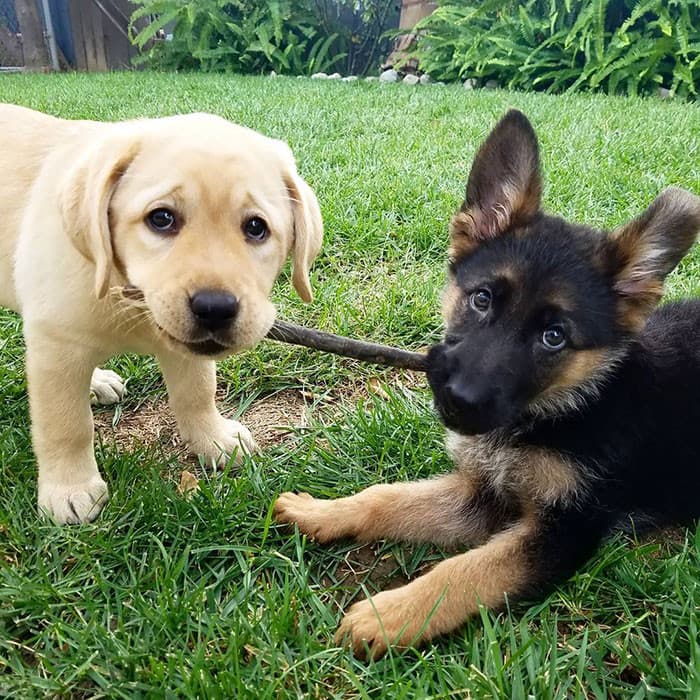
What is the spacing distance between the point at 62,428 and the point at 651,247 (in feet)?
6.99

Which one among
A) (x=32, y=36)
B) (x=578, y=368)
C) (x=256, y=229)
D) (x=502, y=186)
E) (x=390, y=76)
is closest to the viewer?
(x=256, y=229)

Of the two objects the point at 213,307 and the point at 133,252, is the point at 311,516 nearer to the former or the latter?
the point at 213,307

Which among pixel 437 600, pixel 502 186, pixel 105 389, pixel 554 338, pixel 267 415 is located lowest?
pixel 267 415

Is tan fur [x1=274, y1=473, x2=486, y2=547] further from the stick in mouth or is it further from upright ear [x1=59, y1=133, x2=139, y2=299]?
upright ear [x1=59, y1=133, x2=139, y2=299]

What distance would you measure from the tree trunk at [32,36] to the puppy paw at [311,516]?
19290mm

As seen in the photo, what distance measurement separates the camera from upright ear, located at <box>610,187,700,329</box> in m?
2.22

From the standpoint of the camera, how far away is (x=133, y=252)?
2.14 meters

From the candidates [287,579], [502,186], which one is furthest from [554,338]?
[287,579]

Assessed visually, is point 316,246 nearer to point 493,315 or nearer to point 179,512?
point 493,315

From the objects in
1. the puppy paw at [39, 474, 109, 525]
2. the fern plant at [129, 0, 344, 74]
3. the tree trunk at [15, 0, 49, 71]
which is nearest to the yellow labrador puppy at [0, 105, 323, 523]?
the puppy paw at [39, 474, 109, 525]

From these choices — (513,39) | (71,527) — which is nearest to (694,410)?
(71,527)

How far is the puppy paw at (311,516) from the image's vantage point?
235cm

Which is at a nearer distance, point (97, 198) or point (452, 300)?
point (97, 198)

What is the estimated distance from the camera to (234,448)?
8.98ft
